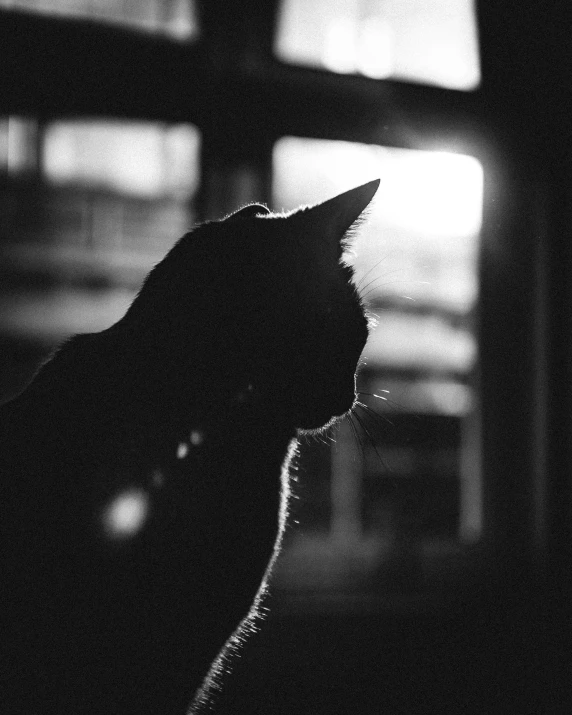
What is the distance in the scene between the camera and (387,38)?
1.42m

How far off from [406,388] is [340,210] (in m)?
0.79

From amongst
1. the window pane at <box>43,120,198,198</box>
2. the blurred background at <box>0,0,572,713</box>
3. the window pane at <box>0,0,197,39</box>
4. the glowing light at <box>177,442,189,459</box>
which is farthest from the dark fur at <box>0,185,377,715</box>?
the window pane at <box>0,0,197,39</box>

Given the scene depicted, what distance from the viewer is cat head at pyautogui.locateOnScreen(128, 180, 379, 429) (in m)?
0.60

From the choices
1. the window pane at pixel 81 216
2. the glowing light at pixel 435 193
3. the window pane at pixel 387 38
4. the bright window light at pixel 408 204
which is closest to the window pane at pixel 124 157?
the window pane at pixel 81 216

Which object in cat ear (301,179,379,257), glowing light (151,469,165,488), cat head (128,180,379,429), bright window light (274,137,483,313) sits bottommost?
glowing light (151,469,165,488)

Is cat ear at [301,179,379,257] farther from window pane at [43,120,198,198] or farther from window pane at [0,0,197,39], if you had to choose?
window pane at [0,0,197,39]

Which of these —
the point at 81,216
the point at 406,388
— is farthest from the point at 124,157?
the point at 406,388

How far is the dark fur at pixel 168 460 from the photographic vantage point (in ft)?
1.73

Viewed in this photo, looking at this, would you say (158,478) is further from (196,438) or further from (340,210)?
(340,210)

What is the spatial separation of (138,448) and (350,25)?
3.78 feet

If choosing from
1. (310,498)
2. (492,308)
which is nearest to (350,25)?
(492,308)

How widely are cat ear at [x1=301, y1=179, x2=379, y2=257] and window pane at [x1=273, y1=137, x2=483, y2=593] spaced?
1.81 feet

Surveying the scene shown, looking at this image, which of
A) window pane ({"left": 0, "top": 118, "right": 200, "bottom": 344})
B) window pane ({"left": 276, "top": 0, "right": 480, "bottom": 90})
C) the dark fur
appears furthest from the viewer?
window pane ({"left": 276, "top": 0, "right": 480, "bottom": 90})

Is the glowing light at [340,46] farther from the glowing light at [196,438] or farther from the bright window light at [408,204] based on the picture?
the glowing light at [196,438]
